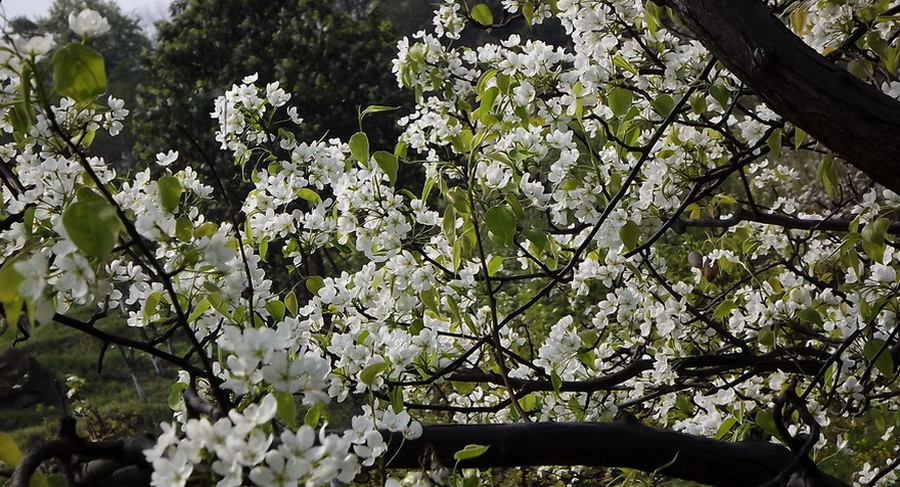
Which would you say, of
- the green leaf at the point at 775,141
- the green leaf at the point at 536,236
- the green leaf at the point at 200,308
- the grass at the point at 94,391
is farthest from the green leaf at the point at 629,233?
the grass at the point at 94,391

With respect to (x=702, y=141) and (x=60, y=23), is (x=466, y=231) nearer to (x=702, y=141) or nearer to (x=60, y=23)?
(x=702, y=141)

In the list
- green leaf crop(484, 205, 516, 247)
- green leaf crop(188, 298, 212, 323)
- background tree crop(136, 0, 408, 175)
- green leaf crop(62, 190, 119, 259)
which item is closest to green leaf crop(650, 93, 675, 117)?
green leaf crop(484, 205, 516, 247)

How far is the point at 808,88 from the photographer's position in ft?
3.52

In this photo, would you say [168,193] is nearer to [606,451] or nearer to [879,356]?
[606,451]

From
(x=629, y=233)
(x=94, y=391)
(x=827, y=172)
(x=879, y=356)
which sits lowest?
(x=879, y=356)

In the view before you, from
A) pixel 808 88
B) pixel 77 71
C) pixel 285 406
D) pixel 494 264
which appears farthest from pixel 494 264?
pixel 77 71

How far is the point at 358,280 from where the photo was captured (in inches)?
74.0

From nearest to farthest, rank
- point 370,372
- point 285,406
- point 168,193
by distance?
1. point 285,406
2. point 168,193
3. point 370,372

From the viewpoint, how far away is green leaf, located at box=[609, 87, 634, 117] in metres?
1.56

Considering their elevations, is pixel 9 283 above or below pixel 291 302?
below

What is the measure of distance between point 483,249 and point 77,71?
107 centimetres

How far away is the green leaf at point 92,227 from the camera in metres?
0.67

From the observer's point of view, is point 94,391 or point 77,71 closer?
point 77,71

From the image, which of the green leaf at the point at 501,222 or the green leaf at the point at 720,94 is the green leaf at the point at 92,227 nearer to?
the green leaf at the point at 501,222
